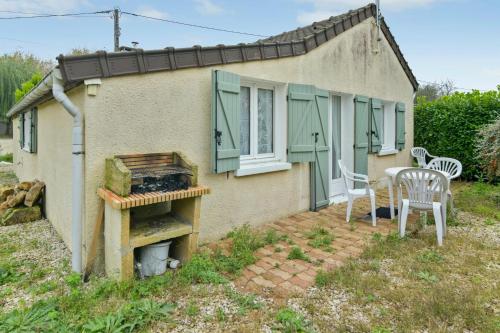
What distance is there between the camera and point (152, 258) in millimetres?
3281

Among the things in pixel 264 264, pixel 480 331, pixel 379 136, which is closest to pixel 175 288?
pixel 264 264

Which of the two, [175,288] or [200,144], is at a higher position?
[200,144]

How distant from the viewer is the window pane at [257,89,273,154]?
17.0 ft

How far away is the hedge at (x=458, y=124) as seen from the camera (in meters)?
8.96

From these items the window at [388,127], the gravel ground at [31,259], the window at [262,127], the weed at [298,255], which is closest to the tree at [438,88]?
the window at [388,127]

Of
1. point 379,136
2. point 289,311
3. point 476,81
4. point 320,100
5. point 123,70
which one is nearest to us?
point 289,311

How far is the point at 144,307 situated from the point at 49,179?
150 inches

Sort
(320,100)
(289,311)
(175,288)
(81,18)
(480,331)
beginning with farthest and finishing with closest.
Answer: (81,18) < (320,100) < (175,288) < (289,311) < (480,331)

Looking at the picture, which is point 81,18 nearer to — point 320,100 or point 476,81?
point 320,100

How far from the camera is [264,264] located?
3582 millimetres

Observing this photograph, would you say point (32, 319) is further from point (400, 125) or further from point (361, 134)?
point (400, 125)

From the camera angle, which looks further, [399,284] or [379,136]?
[379,136]

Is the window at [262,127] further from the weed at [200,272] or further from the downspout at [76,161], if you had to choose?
the downspout at [76,161]

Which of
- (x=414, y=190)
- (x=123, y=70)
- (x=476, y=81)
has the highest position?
(x=476, y=81)
